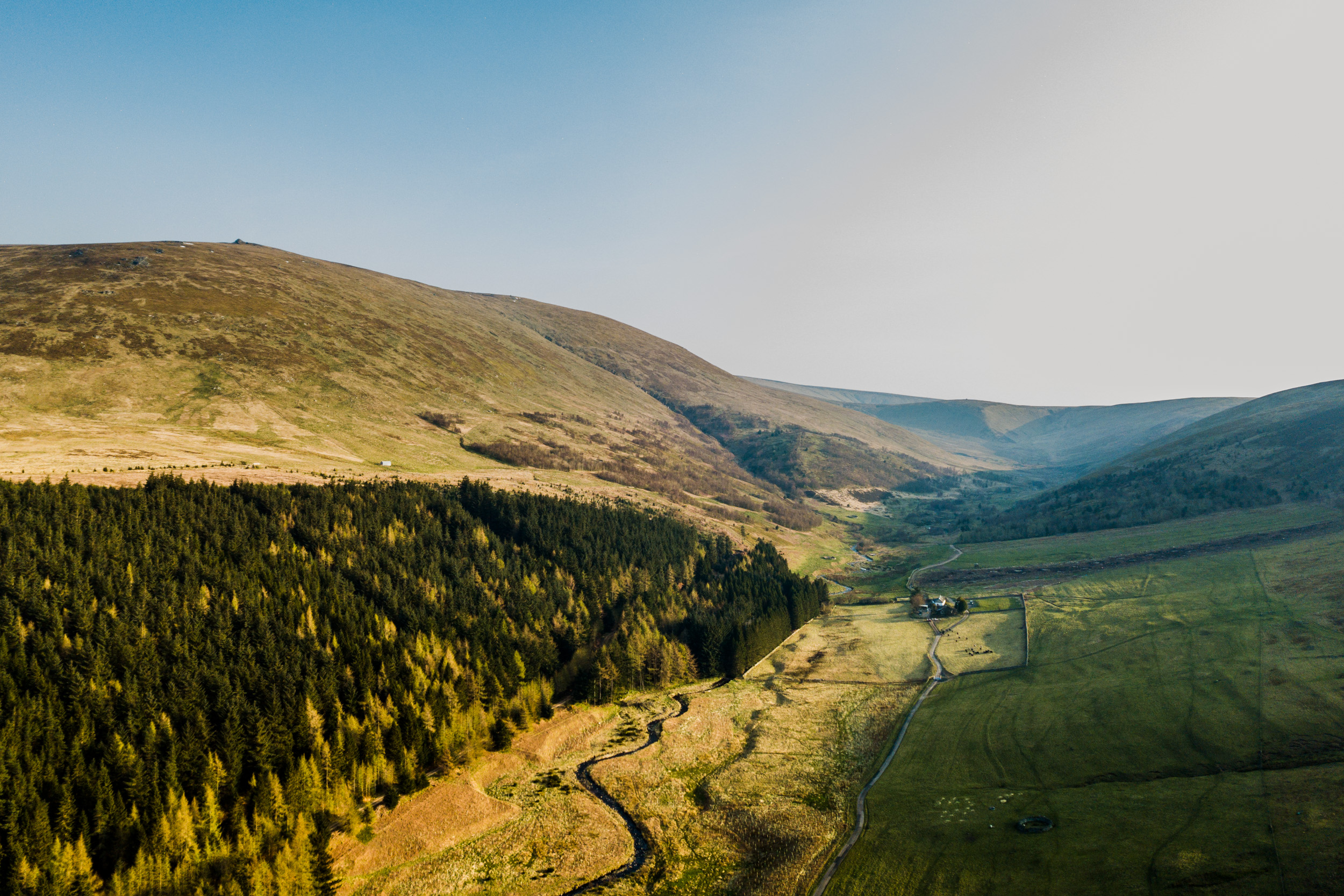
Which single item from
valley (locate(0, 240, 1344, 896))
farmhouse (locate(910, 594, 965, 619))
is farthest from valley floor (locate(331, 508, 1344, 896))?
farmhouse (locate(910, 594, 965, 619))

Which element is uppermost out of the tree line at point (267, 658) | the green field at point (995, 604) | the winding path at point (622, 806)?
the tree line at point (267, 658)

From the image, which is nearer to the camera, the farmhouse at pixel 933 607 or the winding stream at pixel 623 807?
the winding stream at pixel 623 807

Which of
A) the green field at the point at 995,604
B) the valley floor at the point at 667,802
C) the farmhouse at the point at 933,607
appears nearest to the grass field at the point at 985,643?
the green field at the point at 995,604

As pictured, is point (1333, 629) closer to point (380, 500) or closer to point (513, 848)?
point (513, 848)

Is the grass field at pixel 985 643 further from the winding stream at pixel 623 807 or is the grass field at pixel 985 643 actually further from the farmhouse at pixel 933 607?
the winding stream at pixel 623 807

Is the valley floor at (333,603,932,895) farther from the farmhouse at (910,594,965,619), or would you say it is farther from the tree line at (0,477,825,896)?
the farmhouse at (910,594,965,619)

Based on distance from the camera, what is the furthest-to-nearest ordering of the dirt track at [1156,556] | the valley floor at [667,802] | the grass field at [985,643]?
the dirt track at [1156,556] < the grass field at [985,643] < the valley floor at [667,802]

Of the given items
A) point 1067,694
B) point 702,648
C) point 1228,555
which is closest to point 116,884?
point 702,648
